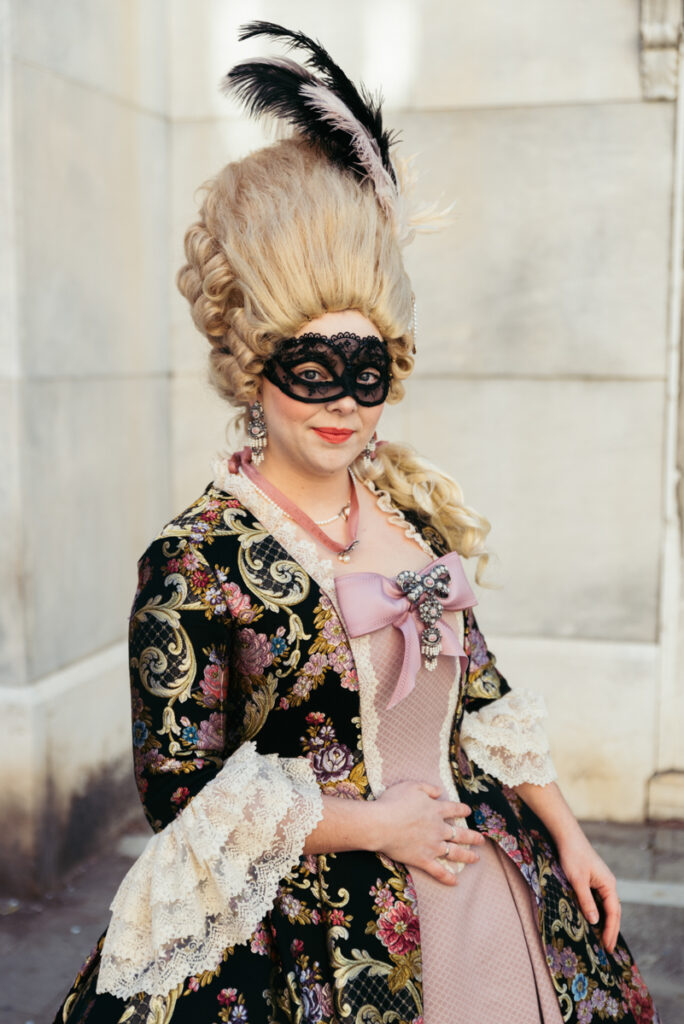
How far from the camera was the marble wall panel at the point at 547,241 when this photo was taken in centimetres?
409

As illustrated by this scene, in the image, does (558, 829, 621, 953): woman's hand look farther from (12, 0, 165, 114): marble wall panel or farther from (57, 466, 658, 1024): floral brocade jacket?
(12, 0, 165, 114): marble wall panel

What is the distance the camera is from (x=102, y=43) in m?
3.89

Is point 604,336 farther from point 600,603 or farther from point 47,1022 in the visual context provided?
point 47,1022

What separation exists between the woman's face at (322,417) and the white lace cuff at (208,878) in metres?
0.54

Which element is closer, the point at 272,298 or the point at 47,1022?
the point at 272,298

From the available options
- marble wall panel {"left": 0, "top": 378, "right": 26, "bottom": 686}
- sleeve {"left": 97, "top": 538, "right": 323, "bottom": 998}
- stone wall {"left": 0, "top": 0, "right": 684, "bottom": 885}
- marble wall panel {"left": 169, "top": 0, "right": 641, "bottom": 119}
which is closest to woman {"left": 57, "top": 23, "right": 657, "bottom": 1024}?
sleeve {"left": 97, "top": 538, "right": 323, "bottom": 998}

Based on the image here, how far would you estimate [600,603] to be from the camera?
14.0ft

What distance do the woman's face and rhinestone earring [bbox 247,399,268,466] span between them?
2cm

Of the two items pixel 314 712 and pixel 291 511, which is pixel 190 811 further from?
pixel 291 511

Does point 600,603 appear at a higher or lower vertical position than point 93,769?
higher

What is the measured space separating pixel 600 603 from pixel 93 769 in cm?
191

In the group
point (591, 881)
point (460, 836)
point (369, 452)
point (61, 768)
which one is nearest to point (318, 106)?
point (369, 452)

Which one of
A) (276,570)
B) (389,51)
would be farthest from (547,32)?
(276,570)

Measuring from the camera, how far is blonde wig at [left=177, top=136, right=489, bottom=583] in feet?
6.33
